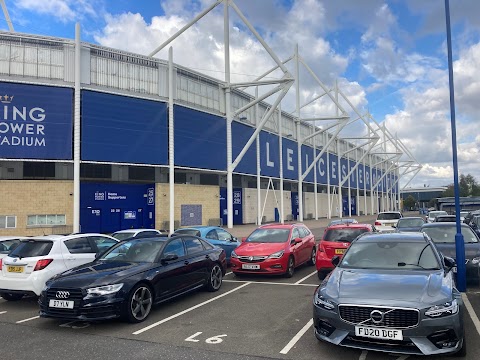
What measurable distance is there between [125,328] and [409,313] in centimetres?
420

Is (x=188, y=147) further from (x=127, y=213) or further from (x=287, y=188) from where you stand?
(x=287, y=188)

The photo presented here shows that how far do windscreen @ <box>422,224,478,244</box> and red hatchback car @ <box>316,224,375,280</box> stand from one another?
63.4 inches

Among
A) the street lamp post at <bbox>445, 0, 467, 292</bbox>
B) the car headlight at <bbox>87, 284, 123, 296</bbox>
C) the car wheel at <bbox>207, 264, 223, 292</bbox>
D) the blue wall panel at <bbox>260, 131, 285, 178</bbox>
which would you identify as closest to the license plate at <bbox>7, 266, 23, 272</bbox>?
the car headlight at <bbox>87, 284, 123, 296</bbox>

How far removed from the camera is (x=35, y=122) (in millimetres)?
22297

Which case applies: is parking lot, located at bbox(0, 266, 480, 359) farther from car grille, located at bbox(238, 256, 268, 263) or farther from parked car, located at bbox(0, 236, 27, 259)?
parked car, located at bbox(0, 236, 27, 259)

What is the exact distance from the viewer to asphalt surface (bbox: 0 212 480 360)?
5.11 meters

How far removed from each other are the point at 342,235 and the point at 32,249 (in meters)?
7.35

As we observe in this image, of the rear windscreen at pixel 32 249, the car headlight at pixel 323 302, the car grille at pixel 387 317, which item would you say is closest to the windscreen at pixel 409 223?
the car headlight at pixel 323 302

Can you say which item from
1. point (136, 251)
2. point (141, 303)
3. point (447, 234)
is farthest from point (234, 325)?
point (447, 234)

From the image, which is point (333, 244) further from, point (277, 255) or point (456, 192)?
point (456, 192)

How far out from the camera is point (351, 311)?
4676mm

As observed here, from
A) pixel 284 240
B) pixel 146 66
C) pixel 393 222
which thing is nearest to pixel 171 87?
pixel 146 66

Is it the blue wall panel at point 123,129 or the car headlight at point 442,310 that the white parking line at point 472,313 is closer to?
the car headlight at point 442,310

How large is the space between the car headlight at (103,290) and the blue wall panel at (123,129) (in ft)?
61.2
